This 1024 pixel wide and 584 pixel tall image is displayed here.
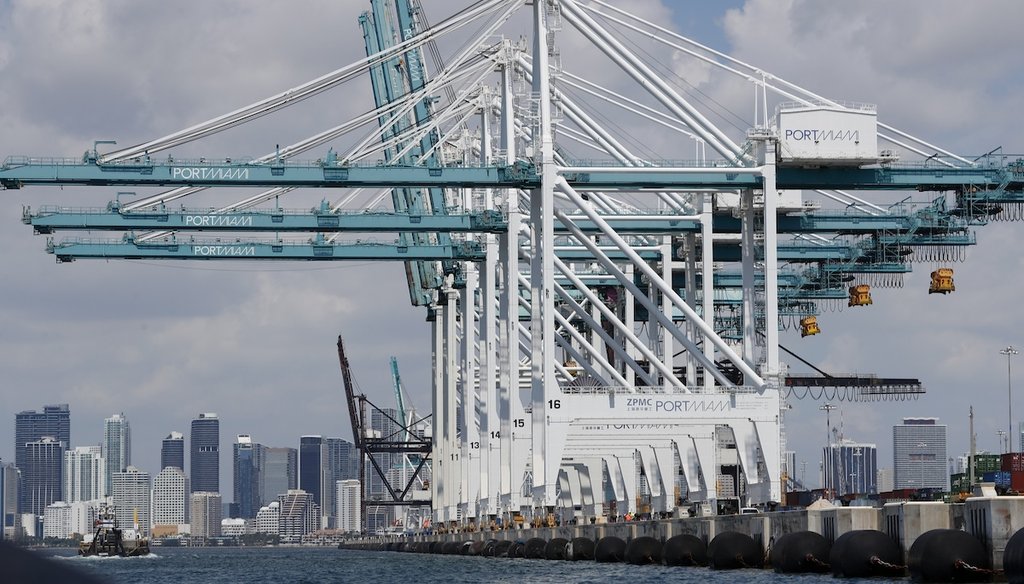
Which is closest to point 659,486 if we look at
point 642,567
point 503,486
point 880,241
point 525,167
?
point 503,486

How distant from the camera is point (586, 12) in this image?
49156 mm

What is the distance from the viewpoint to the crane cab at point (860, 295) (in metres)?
60.2

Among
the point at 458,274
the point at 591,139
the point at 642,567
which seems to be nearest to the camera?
the point at 642,567

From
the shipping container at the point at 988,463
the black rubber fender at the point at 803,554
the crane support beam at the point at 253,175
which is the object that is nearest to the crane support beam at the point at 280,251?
the crane support beam at the point at 253,175

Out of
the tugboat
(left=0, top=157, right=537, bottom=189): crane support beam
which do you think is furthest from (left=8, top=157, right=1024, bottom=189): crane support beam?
the tugboat

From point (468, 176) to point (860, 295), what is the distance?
64.0 ft

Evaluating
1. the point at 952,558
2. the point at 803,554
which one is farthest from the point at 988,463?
the point at 952,558

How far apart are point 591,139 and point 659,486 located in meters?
14.2

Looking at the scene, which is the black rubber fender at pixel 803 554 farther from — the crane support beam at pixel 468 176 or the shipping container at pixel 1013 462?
the shipping container at pixel 1013 462

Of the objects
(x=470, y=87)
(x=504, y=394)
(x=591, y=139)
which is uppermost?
(x=470, y=87)

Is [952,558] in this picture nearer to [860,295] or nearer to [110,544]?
[860,295]

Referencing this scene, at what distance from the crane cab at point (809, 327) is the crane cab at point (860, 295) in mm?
10256

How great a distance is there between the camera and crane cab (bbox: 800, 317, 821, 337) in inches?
2817

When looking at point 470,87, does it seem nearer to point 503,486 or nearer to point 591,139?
point 591,139
